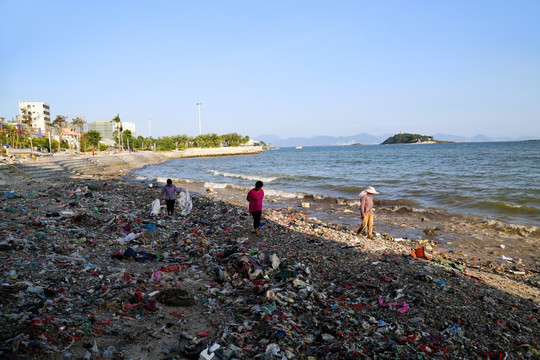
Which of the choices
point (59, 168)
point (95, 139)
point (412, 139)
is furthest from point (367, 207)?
point (412, 139)

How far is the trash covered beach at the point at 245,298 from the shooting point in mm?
3877

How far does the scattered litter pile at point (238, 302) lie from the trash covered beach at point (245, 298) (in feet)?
0.07

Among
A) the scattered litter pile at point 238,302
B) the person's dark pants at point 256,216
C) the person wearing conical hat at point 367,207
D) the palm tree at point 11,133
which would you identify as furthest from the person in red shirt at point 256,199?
the palm tree at point 11,133

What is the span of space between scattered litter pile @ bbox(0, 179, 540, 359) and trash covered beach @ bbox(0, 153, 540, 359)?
0.02 metres

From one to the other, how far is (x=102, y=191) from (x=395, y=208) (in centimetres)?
1428

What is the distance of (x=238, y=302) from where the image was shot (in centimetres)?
514

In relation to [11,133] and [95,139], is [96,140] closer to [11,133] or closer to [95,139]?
[95,139]

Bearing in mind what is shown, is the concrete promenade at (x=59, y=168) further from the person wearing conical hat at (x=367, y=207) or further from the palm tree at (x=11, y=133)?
the palm tree at (x=11, y=133)

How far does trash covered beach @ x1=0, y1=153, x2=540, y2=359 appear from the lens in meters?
3.88

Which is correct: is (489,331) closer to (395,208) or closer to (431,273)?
(431,273)

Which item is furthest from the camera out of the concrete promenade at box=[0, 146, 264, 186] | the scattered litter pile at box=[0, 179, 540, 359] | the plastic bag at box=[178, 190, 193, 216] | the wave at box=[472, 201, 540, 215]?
the concrete promenade at box=[0, 146, 264, 186]

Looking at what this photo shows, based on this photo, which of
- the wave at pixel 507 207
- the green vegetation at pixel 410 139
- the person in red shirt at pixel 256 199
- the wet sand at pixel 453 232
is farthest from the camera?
the green vegetation at pixel 410 139

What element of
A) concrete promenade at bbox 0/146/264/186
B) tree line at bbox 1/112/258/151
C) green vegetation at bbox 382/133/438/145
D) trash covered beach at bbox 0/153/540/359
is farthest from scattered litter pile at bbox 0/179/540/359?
green vegetation at bbox 382/133/438/145

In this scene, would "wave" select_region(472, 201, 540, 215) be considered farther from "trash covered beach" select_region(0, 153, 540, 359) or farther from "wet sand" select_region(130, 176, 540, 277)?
"trash covered beach" select_region(0, 153, 540, 359)
